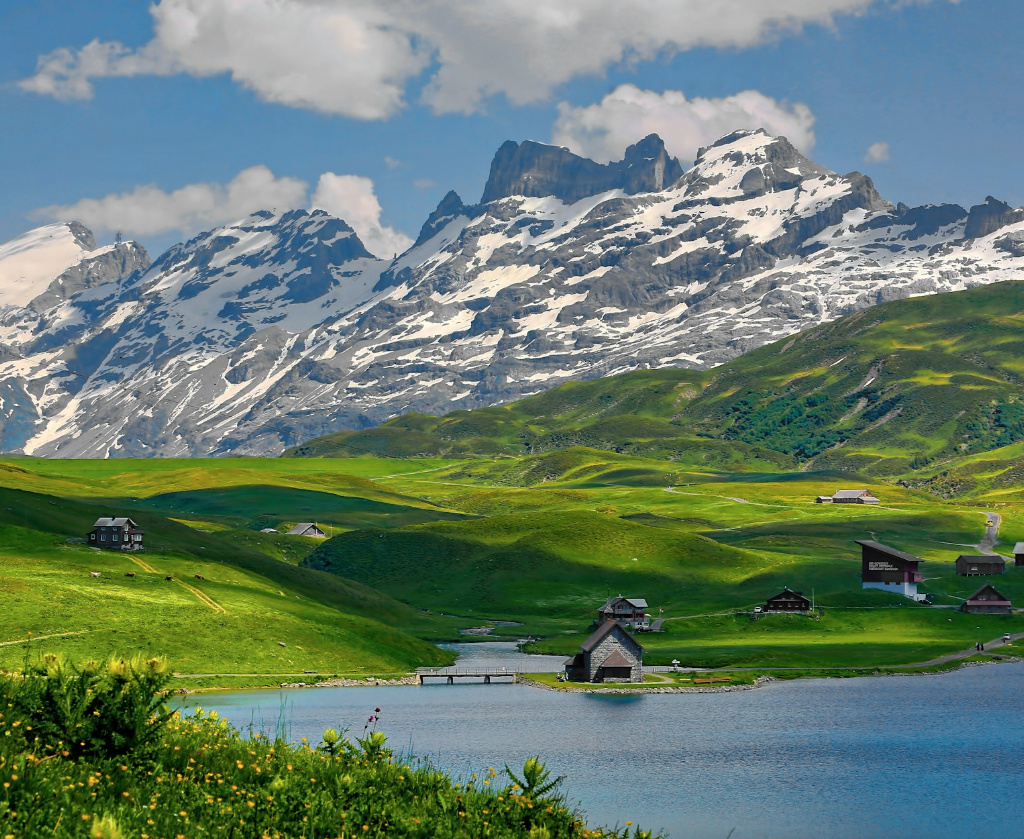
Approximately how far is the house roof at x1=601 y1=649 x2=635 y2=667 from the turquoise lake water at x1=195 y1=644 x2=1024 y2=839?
8948 millimetres

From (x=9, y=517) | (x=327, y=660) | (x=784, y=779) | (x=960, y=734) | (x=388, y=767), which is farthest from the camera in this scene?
(x=9, y=517)

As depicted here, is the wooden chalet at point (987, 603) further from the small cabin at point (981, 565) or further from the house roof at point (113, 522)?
the house roof at point (113, 522)

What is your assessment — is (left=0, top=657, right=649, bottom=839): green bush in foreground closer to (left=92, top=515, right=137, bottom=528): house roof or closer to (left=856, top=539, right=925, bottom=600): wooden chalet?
(left=92, top=515, right=137, bottom=528): house roof

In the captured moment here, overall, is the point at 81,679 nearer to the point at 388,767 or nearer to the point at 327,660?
the point at 388,767

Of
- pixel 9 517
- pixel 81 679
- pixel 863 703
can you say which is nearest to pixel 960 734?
pixel 863 703

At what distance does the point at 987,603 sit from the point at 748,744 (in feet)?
329

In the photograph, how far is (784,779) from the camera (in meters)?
78.1

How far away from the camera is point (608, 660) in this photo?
129 meters

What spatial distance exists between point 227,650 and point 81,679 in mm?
98054

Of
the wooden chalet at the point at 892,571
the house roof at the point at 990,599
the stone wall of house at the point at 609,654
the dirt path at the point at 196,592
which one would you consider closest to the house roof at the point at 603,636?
the stone wall of house at the point at 609,654

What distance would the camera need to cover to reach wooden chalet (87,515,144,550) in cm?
16450

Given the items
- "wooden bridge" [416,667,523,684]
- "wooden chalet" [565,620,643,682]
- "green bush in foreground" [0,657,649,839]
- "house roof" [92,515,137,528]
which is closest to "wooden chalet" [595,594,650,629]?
"wooden bridge" [416,667,523,684]

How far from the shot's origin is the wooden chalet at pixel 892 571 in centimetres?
18775

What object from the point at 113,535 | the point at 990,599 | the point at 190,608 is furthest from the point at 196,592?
the point at 990,599
